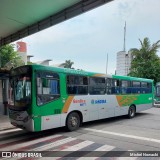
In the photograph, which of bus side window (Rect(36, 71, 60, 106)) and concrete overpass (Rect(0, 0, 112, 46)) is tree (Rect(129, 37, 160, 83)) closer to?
concrete overpass (Rect(0, 0, 112, 46))

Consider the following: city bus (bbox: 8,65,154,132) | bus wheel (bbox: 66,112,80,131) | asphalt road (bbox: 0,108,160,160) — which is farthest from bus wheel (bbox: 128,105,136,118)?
bus wheel (bbox: 66,112,80,131)

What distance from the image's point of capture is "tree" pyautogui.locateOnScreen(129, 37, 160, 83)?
29.4 m

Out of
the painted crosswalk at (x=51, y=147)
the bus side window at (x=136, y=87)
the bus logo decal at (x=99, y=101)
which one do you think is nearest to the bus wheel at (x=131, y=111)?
the bus side window at (x=136, y=87)

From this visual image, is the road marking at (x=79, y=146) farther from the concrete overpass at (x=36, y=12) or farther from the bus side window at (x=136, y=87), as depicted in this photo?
the bus side window at (x=136, y=87)

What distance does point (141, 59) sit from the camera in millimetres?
30578

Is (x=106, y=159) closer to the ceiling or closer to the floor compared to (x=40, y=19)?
closer to the floor

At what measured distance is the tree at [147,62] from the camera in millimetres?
29359

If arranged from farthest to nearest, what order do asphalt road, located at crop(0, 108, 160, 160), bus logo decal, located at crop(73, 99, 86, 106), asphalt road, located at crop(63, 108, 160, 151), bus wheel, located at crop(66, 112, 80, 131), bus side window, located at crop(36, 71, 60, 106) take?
bus logo decal, located at crop(73, 99, 86, 106)
bus wheel, located at crop(66, 112, 80, 131)
bus side window, located at crop(36, 71, 60, 106)
asphalt road, located at crop(63, 108, 160, 151)
asphalt road, located at crop(0, 108, 160, 160)

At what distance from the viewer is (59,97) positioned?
855cm

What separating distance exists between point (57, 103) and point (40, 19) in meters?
6.98

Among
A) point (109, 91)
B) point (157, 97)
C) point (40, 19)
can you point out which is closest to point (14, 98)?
point (109, 91)

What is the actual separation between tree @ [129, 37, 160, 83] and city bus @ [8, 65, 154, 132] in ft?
61.4

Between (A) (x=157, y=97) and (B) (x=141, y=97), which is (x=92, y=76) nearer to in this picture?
(B) (x=141, y=97)

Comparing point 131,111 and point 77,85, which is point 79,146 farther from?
point 131,111
